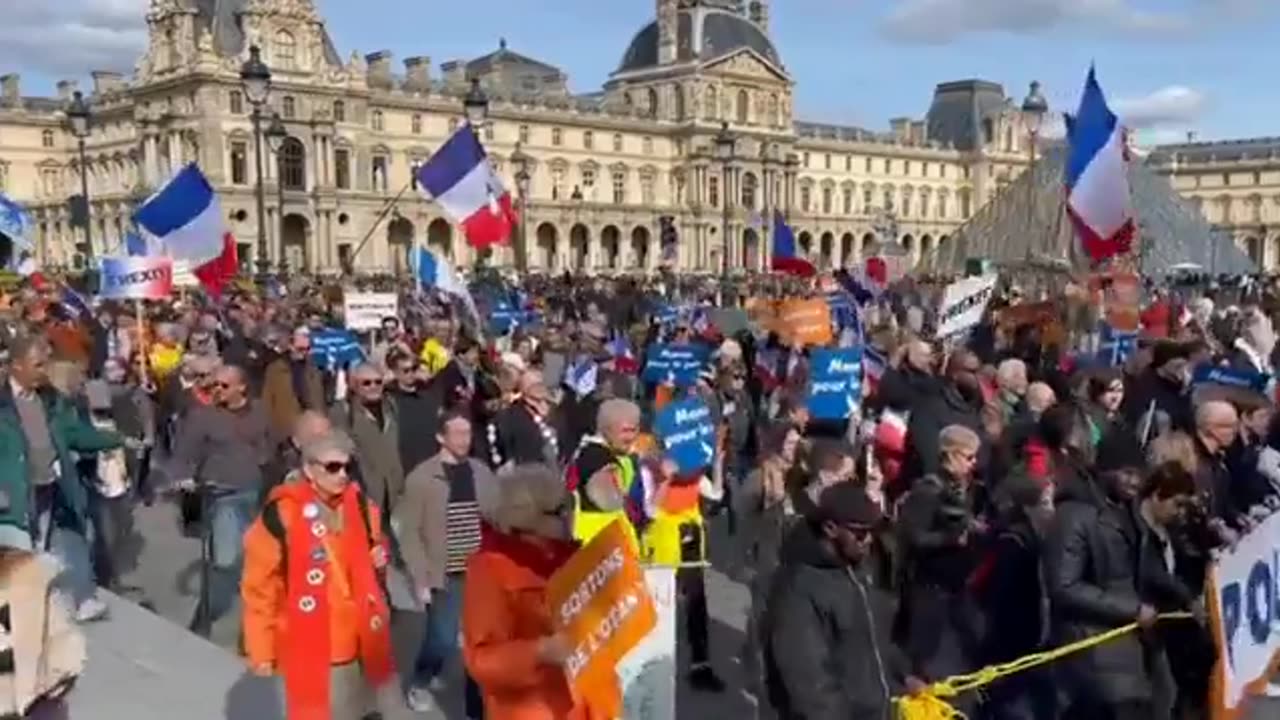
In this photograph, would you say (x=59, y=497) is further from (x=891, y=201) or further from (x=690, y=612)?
(x=891, y=201)

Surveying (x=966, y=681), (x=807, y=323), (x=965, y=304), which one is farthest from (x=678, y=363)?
(x=966, y=681)

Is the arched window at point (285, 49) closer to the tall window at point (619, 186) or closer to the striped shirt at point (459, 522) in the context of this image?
the tall window at point (619, 186)

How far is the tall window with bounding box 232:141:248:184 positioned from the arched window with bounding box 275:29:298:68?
12.8ft

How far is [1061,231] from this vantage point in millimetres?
34531

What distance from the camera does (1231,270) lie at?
38500 millimetres

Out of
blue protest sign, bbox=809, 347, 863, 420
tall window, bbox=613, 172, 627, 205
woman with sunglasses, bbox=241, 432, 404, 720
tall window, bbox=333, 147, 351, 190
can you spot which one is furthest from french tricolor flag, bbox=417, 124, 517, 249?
tall window, bbox=613, 172, 627, 205

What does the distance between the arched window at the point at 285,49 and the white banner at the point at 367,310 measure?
48541mm

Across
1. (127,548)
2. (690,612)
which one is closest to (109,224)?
(127,548)

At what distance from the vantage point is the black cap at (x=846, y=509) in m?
3.81

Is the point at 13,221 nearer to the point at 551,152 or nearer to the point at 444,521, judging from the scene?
the point at 444,521

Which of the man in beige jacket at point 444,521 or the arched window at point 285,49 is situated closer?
the man in beige jacket at point 444,521

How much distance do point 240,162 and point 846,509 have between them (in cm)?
5875

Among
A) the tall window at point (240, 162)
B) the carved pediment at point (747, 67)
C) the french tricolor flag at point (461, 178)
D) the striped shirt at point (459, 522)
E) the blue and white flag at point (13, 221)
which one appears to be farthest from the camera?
the carved pediment at point (747, 67)

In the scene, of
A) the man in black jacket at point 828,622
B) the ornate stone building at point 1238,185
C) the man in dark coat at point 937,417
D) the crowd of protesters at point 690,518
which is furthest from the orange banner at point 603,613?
the ornate stone building at point 1238,185
